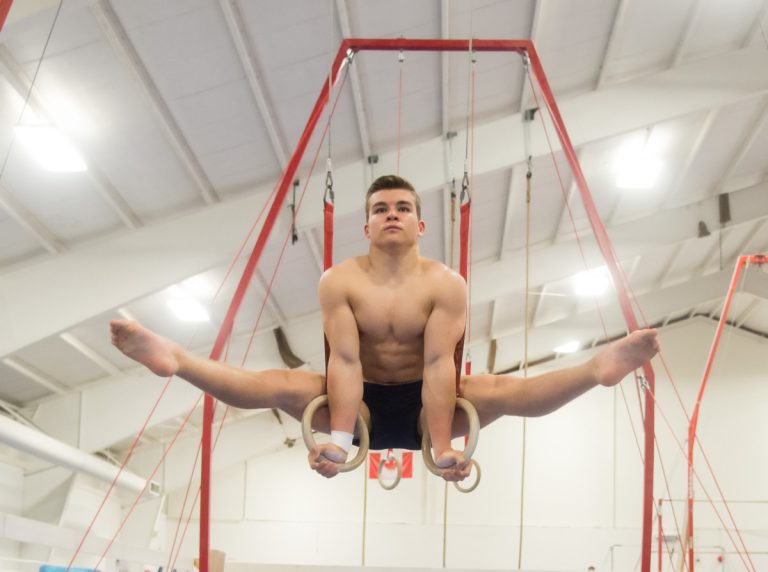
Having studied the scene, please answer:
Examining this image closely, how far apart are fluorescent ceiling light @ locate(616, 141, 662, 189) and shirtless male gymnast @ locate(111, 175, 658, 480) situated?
6.72m

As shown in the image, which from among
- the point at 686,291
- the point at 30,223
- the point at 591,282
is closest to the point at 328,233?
the point at 30,223

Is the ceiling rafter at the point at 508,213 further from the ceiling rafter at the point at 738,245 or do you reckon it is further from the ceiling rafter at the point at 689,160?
the ceiling rafter at the point at 738,245

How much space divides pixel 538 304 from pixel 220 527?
6792 millimetres

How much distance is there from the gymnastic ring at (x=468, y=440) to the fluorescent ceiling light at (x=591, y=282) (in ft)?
30.7

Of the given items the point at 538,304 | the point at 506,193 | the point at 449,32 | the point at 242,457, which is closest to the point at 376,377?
the point at 449,32

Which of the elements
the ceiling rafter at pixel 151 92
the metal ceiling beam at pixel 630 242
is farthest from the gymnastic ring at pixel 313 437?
the metal ceiling beam at pixel 630 242

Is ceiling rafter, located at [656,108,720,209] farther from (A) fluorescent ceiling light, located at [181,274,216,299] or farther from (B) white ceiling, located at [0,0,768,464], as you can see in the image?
(A) fluorescent ceiling light, located at [181,274,216,299]

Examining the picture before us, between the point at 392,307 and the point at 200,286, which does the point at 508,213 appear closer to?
the point at 200,286

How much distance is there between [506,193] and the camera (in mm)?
10023

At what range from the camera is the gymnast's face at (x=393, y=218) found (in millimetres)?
3760

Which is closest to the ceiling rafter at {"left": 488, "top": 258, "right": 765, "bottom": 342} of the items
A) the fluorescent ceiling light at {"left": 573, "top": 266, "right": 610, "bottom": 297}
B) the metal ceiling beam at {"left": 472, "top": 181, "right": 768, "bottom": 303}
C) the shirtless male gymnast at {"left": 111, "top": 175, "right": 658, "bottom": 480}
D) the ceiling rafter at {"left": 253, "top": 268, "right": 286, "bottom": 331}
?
the fluorescent ceiling light at {"left": 573, "top": 266, "right": 610, "bottom": 297}

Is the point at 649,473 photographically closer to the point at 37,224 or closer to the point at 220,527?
the point at 37,224

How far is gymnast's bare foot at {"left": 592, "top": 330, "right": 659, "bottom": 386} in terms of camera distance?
125 inches

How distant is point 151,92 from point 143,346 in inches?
146
